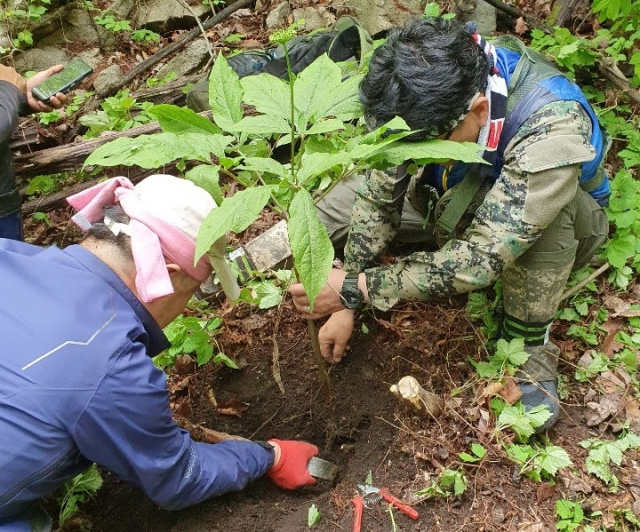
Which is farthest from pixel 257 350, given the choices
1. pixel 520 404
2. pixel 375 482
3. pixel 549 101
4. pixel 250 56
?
pixel 250 56

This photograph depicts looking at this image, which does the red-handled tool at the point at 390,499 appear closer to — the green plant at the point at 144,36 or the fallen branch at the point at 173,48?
the fallen branch at the point at 173,48

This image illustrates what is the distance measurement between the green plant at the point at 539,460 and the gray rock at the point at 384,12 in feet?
13.2

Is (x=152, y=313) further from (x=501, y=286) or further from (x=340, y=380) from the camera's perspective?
(x=501, y=286)

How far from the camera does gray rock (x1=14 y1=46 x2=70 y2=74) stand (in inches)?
232

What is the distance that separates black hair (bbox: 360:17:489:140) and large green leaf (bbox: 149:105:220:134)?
54cm

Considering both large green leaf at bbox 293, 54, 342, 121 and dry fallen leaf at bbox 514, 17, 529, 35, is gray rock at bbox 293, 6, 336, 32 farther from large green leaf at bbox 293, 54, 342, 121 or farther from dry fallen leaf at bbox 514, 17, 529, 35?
large green leaf at bbox 293, 54, 342, 121

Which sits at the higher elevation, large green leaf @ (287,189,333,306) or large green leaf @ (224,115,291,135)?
large green leaf @ (224,115,291,135)

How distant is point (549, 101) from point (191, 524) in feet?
6.79

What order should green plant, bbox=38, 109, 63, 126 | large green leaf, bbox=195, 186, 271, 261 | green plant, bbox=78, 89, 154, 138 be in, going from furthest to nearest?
green plant, bbox=38, 109, 63, 126 → green plant, bbox=78, 89, 154, 138 → large green leaf, bbox=195, 186, 271, 261

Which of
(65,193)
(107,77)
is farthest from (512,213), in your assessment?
(107,77)

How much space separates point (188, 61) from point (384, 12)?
1.91 metres

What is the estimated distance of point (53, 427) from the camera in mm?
1521

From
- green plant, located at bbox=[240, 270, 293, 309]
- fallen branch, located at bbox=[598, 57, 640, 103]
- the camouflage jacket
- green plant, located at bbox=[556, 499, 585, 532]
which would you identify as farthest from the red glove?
fallen branch, located at bbox=[598, 57, 640, 103]

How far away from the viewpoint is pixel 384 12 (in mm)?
5164
